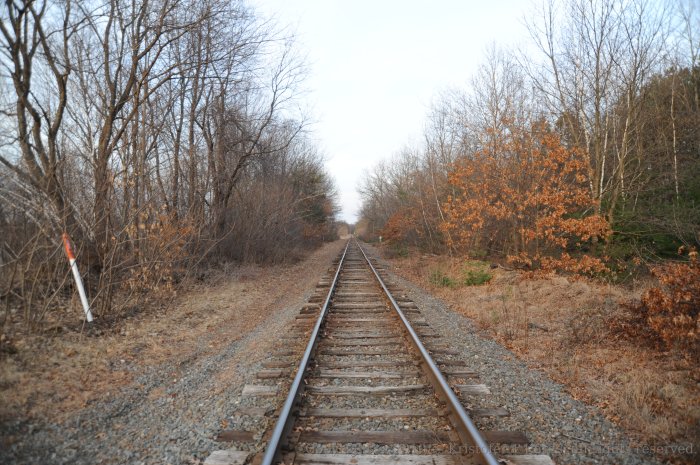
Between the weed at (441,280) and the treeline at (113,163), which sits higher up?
the treeline at (113,163)

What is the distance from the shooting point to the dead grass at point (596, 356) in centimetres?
397

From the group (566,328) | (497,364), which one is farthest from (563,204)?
(497,364)

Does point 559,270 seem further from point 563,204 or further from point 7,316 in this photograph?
point 7,316

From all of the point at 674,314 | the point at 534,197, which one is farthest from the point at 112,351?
the point at 534,197

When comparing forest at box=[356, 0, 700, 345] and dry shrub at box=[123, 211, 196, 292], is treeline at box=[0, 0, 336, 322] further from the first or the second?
forest at box=[356, 0, 700, 345]

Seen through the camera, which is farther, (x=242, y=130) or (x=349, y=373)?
(x=242, y=130)

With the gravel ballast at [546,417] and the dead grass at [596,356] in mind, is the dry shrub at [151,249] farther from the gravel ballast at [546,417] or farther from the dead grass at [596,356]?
the dead grass at [596,356]

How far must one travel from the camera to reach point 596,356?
5734 mm

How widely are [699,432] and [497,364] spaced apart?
7.63 ft

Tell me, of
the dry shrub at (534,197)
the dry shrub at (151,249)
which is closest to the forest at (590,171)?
the dry shrub at (534,197)

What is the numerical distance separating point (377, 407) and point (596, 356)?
3.50m

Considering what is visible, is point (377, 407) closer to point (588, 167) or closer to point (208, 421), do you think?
point (208, 421)

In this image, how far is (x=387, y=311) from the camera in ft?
29.2

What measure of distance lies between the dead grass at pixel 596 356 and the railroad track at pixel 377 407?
1.20m
